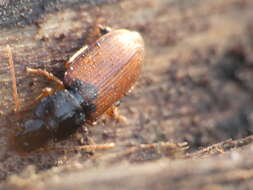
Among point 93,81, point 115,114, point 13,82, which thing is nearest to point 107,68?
point 93,81

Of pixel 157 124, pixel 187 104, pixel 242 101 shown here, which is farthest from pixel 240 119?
pixel 157 124

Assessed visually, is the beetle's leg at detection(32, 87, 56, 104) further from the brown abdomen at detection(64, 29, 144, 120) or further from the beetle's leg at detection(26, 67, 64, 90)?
the brown abdomen at detection(64, 29, 144, 120)

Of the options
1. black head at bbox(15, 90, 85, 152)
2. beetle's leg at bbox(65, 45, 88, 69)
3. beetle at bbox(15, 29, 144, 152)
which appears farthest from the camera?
beetle's leg at bbox(65, 45, 88, 69)

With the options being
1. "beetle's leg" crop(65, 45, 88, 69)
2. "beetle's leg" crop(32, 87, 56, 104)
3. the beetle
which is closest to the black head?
the beetle

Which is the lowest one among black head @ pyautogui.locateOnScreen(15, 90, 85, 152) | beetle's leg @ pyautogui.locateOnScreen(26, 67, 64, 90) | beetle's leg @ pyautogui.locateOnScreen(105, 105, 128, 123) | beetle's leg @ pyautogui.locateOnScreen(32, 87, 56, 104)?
beetle's leg @ pyautogui.locateOnScreen(105, 105, 128, 123)

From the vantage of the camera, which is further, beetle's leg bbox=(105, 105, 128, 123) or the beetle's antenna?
beetle's leg bbox=(105, 105, 128, 123)

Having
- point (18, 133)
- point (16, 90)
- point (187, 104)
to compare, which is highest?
point (16, 90)

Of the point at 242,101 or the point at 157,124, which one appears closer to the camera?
the point at 157,124

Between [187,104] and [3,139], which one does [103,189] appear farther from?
[187,104]
